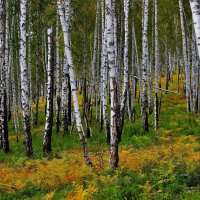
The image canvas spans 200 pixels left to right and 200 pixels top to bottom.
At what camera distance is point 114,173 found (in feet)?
33.3

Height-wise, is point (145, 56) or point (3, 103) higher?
point (145, 56)

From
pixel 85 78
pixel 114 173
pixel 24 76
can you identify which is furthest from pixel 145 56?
pixel 114 173

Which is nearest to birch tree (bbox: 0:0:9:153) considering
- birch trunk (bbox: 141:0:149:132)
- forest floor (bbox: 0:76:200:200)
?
forest floor (bbox: 0:76:200:200)

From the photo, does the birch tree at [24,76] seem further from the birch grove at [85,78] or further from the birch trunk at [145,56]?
the birch trunk at [145,56]

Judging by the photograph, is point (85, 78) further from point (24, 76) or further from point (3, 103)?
point (24, 76)

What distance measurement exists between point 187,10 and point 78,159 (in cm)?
1850

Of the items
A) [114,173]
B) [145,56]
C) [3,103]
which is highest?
[145,56]

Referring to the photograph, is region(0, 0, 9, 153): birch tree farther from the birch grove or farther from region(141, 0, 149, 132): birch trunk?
region(141, 0, 149, 132): birch trunk

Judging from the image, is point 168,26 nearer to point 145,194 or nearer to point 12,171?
point 12,171

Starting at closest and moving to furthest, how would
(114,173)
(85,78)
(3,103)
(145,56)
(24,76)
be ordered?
(114,173), (24,76), (3,103), (145,56), (85,78)

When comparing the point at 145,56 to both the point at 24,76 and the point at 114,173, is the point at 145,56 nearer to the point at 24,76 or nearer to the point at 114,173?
the point at 24,76

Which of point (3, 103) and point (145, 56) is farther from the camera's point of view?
Result: point (145, 56)

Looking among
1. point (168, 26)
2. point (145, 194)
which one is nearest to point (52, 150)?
point (145, 194)

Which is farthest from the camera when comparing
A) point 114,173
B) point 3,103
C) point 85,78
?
point 85,78
